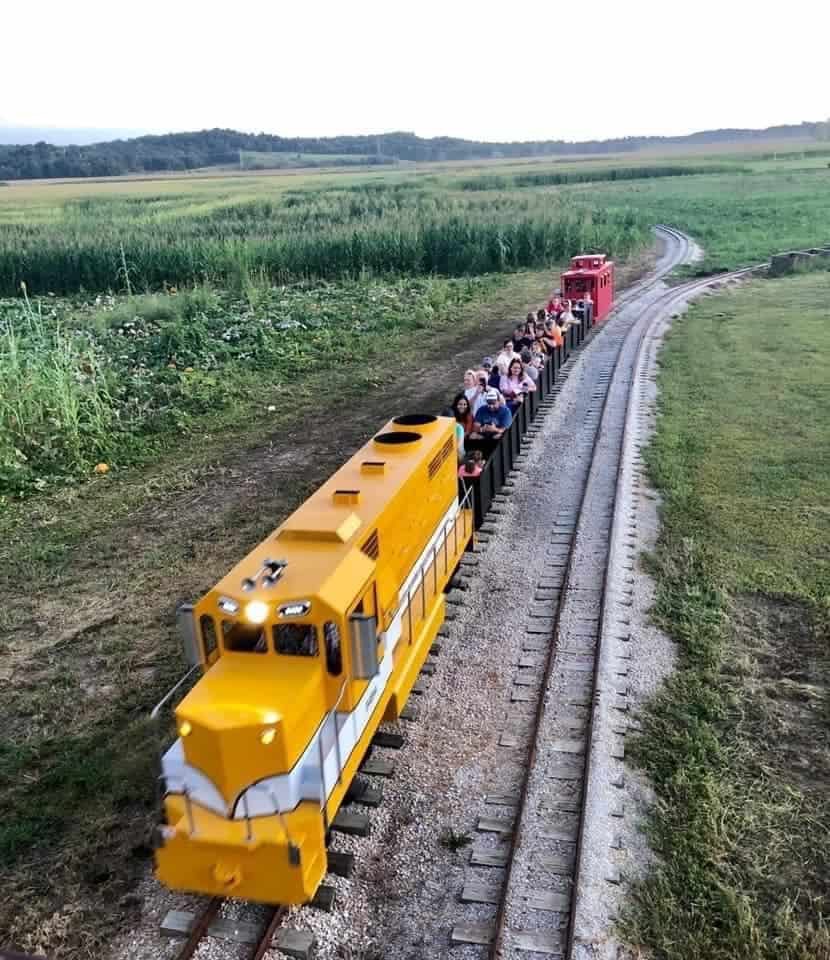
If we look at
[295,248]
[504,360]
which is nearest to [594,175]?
[295,248]

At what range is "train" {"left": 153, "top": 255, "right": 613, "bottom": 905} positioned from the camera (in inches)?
234

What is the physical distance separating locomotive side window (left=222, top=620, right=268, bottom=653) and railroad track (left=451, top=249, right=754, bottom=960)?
2.59 m

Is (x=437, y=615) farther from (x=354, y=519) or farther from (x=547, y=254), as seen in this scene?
(x=547, y=254)

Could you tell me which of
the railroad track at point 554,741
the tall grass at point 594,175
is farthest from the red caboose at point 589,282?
the tall grass at point 594,175

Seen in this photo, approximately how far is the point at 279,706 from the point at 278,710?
43mm

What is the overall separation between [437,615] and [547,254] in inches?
1300

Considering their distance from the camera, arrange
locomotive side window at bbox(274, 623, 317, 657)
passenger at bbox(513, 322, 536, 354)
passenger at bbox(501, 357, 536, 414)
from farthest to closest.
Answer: passenger at bbox(513, 322, 536, 354)
passenger at bbox(501, 357, 536, 414)
locomotive side window at bbox(274, 623, 317, 657)

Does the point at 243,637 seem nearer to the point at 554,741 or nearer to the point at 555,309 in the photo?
the point at 554,741

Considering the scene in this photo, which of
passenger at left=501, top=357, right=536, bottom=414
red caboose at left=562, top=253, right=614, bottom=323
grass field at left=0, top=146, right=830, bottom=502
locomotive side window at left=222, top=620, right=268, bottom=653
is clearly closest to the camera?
locomotive side window at left=222, top=620, right=268, bottom=653

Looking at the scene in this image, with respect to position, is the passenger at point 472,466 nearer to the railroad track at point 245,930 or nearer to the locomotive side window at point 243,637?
the locomotive side window at point 243,637

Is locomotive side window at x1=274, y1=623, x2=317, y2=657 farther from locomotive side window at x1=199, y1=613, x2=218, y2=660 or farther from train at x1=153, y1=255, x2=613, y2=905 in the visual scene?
locomotive side window at x1=199, y1=613, x2=218, y2=660

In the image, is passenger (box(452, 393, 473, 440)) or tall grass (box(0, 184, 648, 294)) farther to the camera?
tall grass (box(0, 184, 648, 294))

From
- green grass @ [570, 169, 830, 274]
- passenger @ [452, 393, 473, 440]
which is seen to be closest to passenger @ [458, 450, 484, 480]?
passenger @ [452, 393, 473, 440]

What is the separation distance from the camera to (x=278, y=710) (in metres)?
5.91
